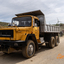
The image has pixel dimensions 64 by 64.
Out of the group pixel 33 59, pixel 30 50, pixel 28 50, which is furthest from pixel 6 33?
pixel 33 59

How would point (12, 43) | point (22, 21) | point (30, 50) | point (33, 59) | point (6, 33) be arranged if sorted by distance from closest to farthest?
point (12, 43), point (6, 33), point (33, 59), point (30, 50), point (22, 21)

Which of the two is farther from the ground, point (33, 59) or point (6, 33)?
point (6, 33)

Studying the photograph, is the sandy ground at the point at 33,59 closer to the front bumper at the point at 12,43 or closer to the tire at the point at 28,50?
the tire at the point at 28,50

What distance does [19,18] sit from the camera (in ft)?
19.2

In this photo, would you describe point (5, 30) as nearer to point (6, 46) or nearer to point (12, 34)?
point (12, 34)

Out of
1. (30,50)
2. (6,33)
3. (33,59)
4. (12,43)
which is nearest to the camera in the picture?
(12,43)

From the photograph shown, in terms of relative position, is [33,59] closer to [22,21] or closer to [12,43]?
[12,43]

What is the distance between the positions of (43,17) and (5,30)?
3.63 meters

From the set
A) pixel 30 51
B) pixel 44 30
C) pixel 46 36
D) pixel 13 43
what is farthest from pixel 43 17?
pixel 13 43

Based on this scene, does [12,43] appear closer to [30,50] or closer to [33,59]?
[30,50]

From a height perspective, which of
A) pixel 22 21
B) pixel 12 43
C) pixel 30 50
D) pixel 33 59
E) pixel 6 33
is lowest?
pixel 33 59

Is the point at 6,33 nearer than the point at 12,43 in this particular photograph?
No

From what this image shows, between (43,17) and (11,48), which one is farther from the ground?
(43,17)

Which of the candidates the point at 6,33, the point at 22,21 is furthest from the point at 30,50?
the point at 22,21
